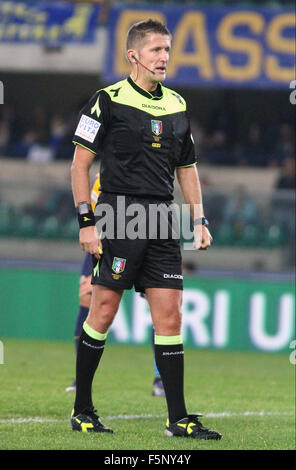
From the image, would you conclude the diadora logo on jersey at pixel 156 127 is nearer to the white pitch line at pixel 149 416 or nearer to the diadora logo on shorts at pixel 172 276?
the diadora logo on shorts at pixel 172 276

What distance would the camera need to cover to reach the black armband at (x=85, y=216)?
5613 mm

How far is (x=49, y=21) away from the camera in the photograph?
19.3 meters

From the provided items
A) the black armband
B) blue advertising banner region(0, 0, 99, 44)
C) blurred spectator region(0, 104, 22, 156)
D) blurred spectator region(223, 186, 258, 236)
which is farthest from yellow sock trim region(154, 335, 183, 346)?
blurred spectator region(0, 104, 22, 156)

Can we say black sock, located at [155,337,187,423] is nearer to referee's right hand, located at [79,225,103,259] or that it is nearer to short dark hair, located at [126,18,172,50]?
referee's right hand, located at [79,225,103,259]

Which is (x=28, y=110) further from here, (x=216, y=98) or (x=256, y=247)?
(x=256, y=247)

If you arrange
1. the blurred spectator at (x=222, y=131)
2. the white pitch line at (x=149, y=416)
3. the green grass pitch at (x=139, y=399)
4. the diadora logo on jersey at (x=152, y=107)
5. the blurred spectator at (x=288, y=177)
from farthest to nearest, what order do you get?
the blurred spectator at (x=222, y=131) → the blurred spectator at (x=288, y=177) → the white pitch line at (x=149, y=416) → the diadora logo on jersey at (x=152, y=107) → the green grass pitch at (x=139, y=399)

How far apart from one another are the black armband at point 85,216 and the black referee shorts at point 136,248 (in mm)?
131

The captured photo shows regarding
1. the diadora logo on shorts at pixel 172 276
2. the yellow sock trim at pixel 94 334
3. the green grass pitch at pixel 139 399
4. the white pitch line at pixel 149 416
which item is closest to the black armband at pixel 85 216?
the diadora logo on shorts at pixel 172 276

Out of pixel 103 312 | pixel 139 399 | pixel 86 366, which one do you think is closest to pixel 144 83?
pixel 103 312

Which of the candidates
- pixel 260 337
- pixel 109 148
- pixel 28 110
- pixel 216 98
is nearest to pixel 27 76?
pixel 28 110

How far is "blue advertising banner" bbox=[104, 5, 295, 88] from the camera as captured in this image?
58.3ft

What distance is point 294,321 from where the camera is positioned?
42.4ft

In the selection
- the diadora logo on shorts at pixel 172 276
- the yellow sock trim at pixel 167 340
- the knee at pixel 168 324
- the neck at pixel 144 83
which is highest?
the neck at pixel 144 83

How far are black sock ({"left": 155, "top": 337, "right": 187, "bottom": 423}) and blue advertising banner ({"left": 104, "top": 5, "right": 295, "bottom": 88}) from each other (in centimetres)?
1266
